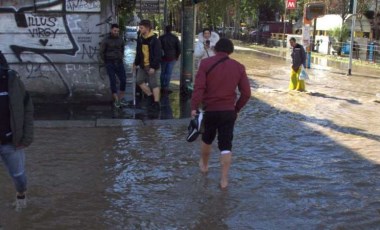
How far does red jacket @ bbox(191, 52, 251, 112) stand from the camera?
228 inches

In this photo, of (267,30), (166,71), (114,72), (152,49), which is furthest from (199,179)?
(267,30)

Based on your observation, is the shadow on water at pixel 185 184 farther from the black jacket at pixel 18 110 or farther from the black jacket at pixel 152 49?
the black jacket at pixel 152 49

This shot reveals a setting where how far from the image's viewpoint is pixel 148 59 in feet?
34.7

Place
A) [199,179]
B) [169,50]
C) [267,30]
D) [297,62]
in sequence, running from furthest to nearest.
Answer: [267,30] → [297,62] → [169,50] → [199,179]

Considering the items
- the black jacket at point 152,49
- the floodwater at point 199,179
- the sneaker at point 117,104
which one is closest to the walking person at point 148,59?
the black jacket at point 152,49

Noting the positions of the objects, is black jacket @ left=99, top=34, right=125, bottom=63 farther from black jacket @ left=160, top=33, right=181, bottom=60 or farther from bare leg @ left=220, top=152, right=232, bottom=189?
bare leg @ left=220, top=152, right=232, bottom=189

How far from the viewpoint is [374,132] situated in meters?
9.39

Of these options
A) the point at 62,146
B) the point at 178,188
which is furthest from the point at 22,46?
the point at 178,188

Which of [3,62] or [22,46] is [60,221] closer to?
[3,62]

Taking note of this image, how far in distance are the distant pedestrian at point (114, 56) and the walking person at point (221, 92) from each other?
487 centimetres

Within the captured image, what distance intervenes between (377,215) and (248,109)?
629cm

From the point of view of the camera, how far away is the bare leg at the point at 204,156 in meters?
6.30

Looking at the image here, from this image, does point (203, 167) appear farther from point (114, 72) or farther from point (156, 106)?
point (114, 72)

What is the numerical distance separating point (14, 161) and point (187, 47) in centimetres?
835
